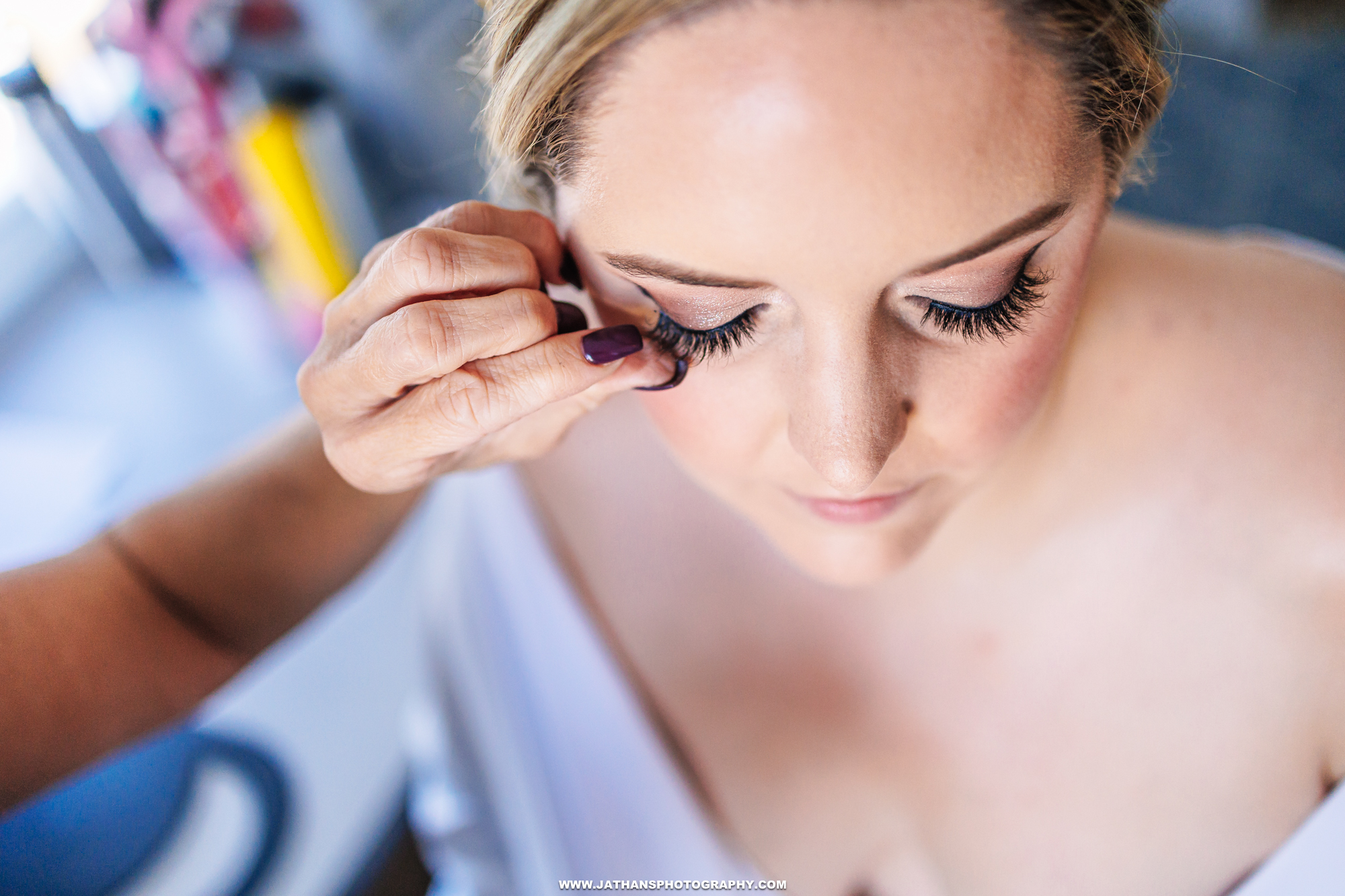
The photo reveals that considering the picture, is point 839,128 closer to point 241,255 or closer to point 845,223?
point 845,223

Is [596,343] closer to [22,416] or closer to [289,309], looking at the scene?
[289,309]

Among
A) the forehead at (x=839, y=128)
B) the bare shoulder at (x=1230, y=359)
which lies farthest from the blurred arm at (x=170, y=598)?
the bare shoulder at (x=1230, y=359)

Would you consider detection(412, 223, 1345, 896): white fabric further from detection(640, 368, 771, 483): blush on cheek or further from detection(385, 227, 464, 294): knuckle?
detection(385, 227, 464, 294): knuckle

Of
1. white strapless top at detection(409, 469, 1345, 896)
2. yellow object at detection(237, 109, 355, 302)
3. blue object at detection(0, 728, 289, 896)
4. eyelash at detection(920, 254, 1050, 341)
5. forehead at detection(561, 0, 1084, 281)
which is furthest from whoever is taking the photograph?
yellow object at detection(237, 109, 355, 302)

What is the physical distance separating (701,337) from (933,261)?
0.16 metres

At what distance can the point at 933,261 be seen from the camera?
1.51 ft

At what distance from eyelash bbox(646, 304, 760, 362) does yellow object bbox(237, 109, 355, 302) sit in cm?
96

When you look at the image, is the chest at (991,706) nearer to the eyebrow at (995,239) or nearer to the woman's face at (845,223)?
the woman's face at (845,223)

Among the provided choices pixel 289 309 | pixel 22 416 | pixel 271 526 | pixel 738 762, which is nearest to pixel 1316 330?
pixel 738 762

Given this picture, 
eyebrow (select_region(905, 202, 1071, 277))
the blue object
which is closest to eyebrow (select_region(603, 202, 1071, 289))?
eyebrow (select_region(905, 202, 1071, 277))

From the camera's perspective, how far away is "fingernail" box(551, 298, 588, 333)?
58 centimetres

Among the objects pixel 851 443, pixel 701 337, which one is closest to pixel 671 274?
pixel 701 337

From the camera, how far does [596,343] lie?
0.54 m

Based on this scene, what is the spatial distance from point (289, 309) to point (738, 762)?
110 centimetres
